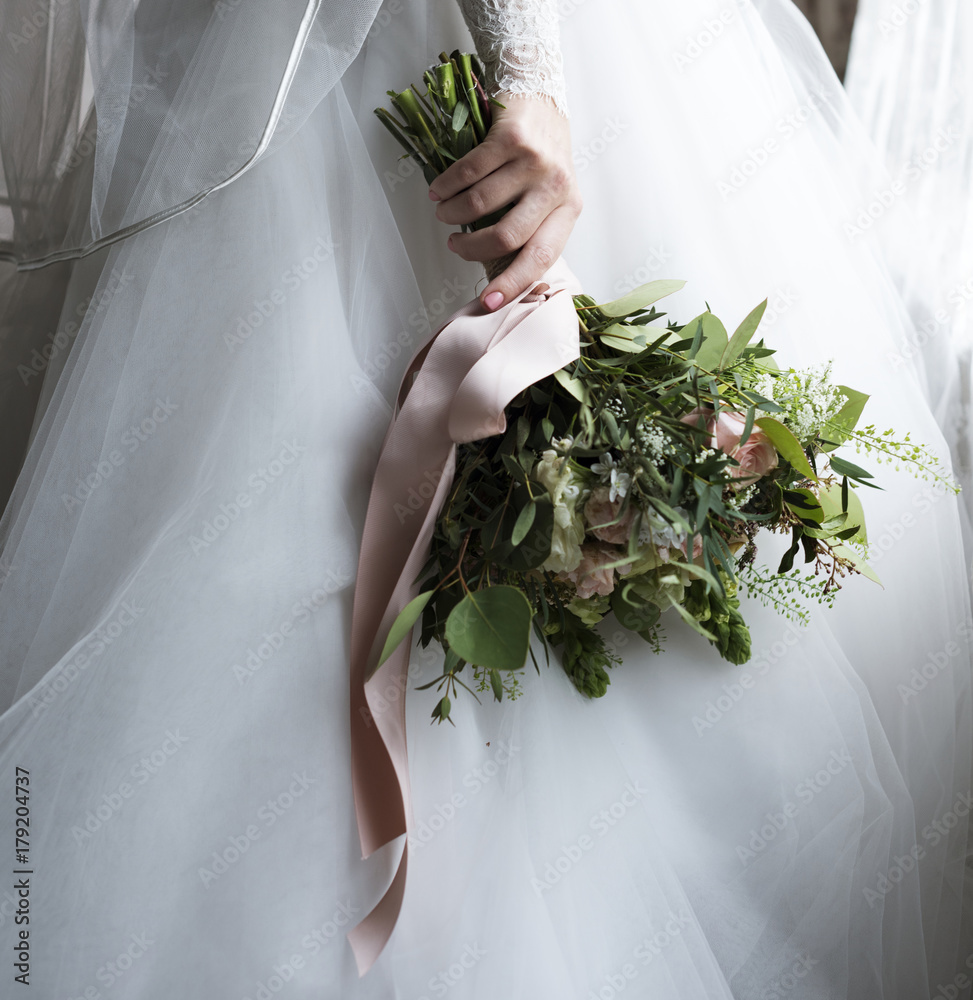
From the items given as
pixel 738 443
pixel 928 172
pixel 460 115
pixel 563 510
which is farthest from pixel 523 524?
pixel 928 172

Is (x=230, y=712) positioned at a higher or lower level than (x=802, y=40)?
lower

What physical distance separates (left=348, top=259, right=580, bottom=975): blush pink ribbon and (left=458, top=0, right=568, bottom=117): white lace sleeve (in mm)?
217

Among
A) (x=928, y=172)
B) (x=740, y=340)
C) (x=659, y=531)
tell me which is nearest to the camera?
(x=659, y=531)

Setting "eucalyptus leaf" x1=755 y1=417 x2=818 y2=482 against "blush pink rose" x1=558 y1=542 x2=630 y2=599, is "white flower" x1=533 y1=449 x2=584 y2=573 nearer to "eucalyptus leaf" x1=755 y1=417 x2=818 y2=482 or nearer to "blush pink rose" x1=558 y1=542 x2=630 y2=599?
"blush pink rose" x1=558 y1=542 x2=630 y2=599

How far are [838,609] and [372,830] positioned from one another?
447mm

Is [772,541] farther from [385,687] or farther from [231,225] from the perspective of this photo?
[231,225]

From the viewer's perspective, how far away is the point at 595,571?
51 centimetres

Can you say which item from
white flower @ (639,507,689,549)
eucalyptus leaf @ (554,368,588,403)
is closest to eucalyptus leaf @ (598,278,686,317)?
eucalyptus leaf @ (554,368,588,403)

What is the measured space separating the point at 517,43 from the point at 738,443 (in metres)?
0.42

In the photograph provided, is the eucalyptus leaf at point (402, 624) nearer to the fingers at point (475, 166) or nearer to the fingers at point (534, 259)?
the fingers at point (534, 259)

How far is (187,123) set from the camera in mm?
611

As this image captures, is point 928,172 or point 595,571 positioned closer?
point 595,571

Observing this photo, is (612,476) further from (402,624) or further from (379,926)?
(379,926)

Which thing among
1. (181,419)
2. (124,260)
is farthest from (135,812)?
(124,260)
